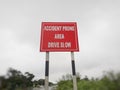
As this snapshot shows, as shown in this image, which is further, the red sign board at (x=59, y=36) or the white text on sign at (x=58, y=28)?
the white text on sign at (x=58, y=28)

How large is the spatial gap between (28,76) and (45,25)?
1988 mm

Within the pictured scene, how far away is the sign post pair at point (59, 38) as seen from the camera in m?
9.09

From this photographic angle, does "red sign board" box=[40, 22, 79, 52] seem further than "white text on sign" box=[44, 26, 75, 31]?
No

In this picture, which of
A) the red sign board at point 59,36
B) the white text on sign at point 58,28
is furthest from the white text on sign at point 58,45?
the white text on sign at point 58,28

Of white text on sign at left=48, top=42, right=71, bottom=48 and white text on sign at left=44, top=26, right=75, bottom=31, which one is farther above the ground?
white text on sign at left=44, top=26, right=75, bottom=31

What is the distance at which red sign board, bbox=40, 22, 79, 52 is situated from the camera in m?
9.11

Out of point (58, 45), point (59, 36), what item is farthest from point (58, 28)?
point (58, 45)

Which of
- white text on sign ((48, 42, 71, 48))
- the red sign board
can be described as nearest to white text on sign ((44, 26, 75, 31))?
the red sign board

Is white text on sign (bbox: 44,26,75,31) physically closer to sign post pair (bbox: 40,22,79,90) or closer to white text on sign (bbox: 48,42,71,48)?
sign post pair (bbox: 40,22,79,90)

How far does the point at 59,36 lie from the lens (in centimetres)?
927

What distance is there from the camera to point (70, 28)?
945 centimetres

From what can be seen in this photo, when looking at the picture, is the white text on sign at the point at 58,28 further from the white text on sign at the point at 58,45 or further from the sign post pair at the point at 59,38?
the white text on sign at the point at 58,45

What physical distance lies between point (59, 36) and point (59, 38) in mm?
82

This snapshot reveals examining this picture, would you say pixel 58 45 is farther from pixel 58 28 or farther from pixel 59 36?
pixel 58 28
